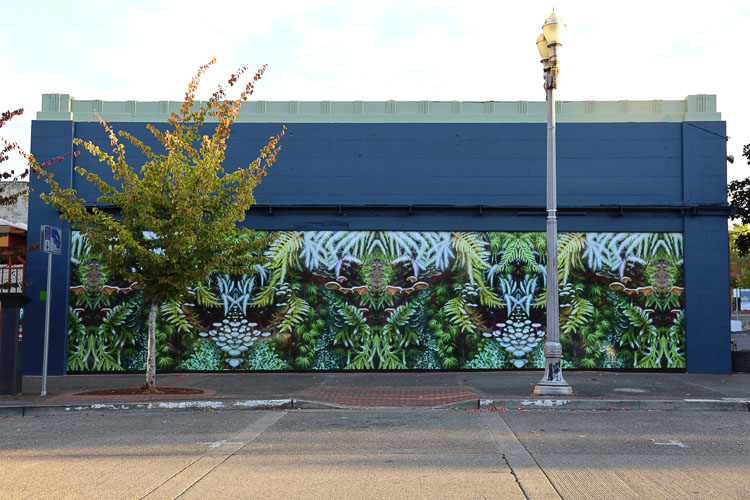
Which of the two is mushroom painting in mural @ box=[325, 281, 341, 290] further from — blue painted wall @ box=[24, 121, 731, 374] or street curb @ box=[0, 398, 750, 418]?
street curb @ box=[0, 398, 750, 418]

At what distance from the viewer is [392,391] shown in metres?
13.0

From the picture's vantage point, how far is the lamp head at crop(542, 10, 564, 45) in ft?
Answer: 40.2

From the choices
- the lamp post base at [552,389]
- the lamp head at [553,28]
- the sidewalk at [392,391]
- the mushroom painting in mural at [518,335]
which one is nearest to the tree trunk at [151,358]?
the sidewalk at [392,391]

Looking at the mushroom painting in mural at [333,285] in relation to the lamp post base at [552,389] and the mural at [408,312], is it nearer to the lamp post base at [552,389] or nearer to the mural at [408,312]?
the mural at [408,312]

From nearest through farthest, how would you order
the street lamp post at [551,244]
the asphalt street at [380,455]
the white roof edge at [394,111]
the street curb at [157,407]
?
the asphalt street at [380,455], the street curb at [157,407], the street lamp post at [551,244], the white roof edge at [394,111]

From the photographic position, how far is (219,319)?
647 inches

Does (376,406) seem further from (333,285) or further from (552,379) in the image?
(333,285)

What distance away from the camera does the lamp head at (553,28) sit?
12242 mm

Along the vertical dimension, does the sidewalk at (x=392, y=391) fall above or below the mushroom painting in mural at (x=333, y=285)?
below

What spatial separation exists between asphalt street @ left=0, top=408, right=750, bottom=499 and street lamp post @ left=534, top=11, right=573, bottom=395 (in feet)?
5.02

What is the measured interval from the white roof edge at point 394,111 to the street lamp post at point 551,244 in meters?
4.37

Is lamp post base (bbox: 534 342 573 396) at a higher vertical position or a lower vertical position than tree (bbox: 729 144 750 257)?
lower

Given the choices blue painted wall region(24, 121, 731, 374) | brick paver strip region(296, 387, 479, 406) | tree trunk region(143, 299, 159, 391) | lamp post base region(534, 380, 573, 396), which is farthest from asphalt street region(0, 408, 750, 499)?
blue painted wall region(24, 121, 731, 374)

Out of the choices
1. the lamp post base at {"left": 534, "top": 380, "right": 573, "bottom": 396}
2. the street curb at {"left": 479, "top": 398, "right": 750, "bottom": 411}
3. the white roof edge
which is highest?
the white roof edge
